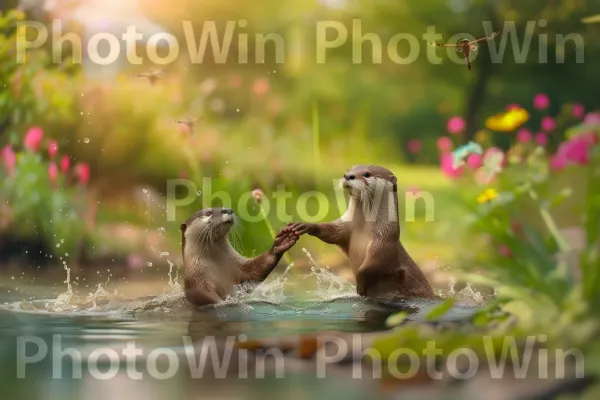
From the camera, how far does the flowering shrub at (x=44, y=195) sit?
368 inches

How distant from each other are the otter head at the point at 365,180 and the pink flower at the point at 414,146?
23.4 feet

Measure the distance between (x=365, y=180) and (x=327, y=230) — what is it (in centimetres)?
42

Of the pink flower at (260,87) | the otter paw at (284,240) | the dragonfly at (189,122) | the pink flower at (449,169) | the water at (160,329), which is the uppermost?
the pink flower at (260,87)

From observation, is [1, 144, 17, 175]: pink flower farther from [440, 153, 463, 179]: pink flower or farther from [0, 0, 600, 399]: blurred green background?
[440, 153, 463, 179]: pink flower

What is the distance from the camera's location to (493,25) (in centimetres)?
1370

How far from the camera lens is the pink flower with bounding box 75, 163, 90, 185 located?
9734 mm

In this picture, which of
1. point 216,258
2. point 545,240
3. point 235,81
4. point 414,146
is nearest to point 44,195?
point 216,258

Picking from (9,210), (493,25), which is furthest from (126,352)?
(493,25)

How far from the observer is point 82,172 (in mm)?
9727

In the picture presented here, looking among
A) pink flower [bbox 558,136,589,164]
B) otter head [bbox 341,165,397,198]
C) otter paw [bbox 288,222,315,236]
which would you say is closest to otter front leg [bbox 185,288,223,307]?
otter paw [bbox 288,222,315,236]

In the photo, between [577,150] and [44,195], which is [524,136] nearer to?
[44,195]

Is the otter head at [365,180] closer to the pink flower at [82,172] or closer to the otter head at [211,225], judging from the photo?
the otter head at [211,225]

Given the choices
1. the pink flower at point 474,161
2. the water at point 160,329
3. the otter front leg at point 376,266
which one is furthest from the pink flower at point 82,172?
the otter front leg at point 376,266

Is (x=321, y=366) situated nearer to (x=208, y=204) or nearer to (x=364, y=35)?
(x=208, y=204)
